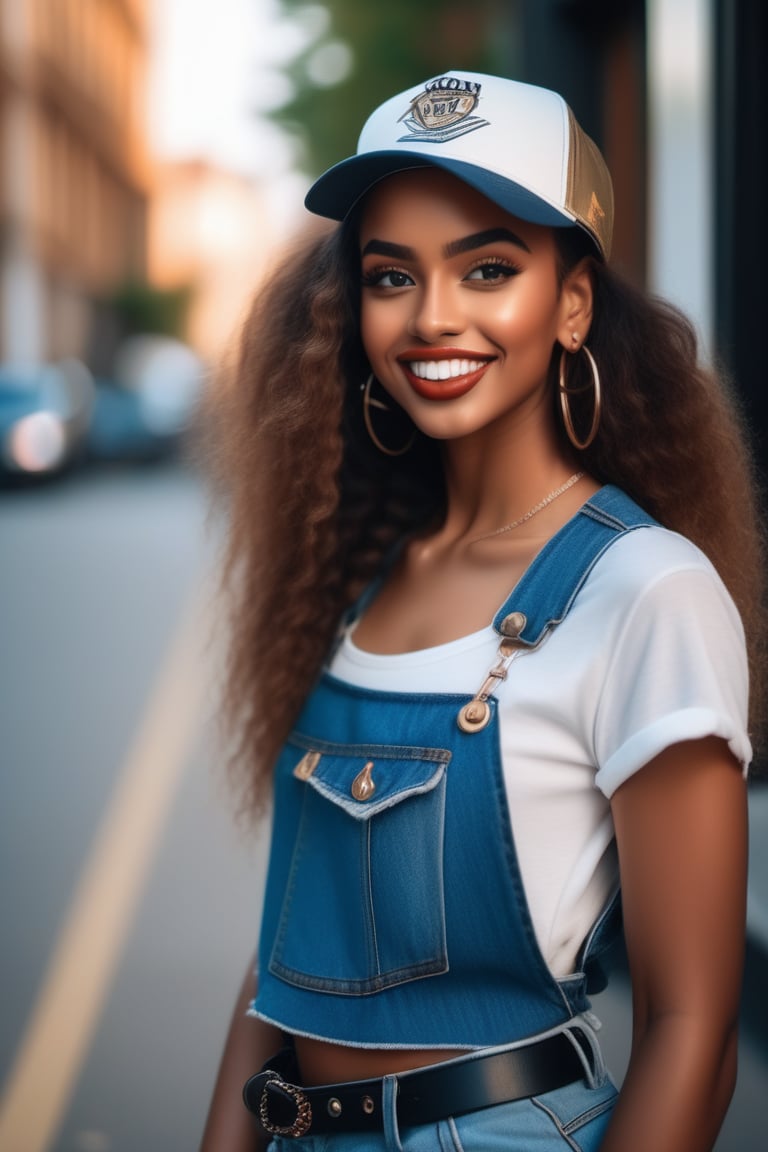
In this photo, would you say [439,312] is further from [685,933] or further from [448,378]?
[685,933]

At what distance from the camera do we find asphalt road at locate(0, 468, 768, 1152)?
3.30 metres

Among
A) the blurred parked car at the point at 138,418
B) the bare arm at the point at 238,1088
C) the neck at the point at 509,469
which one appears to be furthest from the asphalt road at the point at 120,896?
the blurred parked car at the point at 138,418

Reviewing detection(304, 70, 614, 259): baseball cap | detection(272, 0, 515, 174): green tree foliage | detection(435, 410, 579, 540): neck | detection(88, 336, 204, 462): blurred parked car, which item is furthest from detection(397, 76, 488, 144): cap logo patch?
detection(88, 336, 204, 462): blurred parked car

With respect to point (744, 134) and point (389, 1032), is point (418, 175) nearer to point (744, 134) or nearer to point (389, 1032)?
point (389, 1032)

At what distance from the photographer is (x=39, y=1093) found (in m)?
3.46

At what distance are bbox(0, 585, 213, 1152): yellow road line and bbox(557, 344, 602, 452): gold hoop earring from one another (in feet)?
2.85

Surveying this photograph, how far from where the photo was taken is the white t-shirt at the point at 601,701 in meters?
1.37

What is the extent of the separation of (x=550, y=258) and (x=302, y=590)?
2.13ft

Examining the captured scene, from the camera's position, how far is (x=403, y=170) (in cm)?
165

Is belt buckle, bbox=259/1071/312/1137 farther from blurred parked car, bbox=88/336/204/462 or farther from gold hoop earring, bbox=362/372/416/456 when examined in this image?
blurred parked car, bbox=88/336/204/462

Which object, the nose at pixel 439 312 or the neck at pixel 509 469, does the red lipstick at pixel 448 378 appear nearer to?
the nose at pixel 439 312

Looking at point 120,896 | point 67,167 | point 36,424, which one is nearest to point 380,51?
point 36,424

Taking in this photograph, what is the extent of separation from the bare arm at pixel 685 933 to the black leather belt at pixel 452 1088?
0.11 m

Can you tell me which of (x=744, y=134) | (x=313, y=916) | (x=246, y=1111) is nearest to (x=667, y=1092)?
(x=313, y=916)
